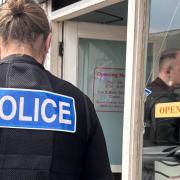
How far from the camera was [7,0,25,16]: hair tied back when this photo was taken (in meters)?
1.75

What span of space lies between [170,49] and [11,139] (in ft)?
5.73

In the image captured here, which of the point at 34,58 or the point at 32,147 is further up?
the point at 34,58

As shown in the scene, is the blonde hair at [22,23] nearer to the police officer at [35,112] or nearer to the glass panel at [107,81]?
the police officer at [35,112]

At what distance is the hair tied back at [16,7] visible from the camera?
175 centimetres

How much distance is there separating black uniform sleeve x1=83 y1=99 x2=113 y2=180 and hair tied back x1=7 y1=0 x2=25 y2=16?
1.35ft


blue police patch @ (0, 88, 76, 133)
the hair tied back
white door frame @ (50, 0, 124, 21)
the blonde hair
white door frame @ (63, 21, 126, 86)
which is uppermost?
white door frame @ (50, 0, 124, 21)

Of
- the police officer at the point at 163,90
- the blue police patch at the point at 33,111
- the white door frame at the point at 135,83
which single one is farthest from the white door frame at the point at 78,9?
the blue police patch at the point at 33,111

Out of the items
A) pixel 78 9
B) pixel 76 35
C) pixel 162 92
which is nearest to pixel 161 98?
pixel 162 92

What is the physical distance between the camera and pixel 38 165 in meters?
1.70

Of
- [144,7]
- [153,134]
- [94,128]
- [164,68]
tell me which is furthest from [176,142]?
[94,128]

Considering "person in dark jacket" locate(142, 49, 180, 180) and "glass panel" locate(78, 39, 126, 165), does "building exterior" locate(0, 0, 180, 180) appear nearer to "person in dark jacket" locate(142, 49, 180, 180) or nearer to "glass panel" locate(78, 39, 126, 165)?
"glass panel" locate(78, 39, 126, 165)

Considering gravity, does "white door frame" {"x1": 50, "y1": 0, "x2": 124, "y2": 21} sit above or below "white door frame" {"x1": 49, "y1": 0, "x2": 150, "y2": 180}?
above

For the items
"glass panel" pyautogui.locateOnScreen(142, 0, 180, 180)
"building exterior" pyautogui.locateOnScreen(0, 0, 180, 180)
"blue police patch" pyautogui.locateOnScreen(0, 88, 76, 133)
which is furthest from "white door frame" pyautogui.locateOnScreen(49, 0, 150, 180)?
"blue police patch" pyautogui.locateOnScreen(0, 88, 76, 133)

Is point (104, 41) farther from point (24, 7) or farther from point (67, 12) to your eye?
point (24, 7)
